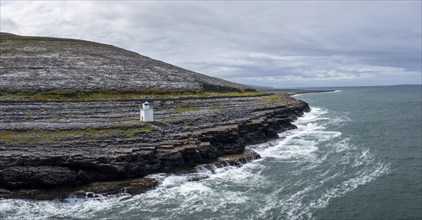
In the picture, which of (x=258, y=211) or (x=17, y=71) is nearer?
(x=258, y=211)

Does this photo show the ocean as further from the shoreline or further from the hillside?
the hillside

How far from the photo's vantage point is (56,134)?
140ft

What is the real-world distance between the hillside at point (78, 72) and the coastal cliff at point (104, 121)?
0.64ft

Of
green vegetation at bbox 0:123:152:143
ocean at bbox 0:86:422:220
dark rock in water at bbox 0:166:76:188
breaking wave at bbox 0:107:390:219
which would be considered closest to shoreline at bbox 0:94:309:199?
dark rock in water at bbox 0:166:76:188

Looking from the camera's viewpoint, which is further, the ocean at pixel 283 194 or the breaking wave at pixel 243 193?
the breaking wave at pixel 243 193

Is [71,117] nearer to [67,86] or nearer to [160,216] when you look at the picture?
[67,86]

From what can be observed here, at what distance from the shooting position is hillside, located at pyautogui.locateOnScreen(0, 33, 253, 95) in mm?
66875

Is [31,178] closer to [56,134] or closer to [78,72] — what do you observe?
[56,134]

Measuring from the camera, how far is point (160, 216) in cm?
2988

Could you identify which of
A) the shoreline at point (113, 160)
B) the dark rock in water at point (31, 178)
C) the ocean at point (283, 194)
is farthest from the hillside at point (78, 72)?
the ocean at point (283, 194)

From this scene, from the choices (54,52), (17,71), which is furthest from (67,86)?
(54,52)

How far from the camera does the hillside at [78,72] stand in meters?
66.9

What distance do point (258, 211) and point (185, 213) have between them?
5.99m

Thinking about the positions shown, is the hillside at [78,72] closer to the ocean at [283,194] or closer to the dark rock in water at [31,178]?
the dark rock in water at [31,178]
